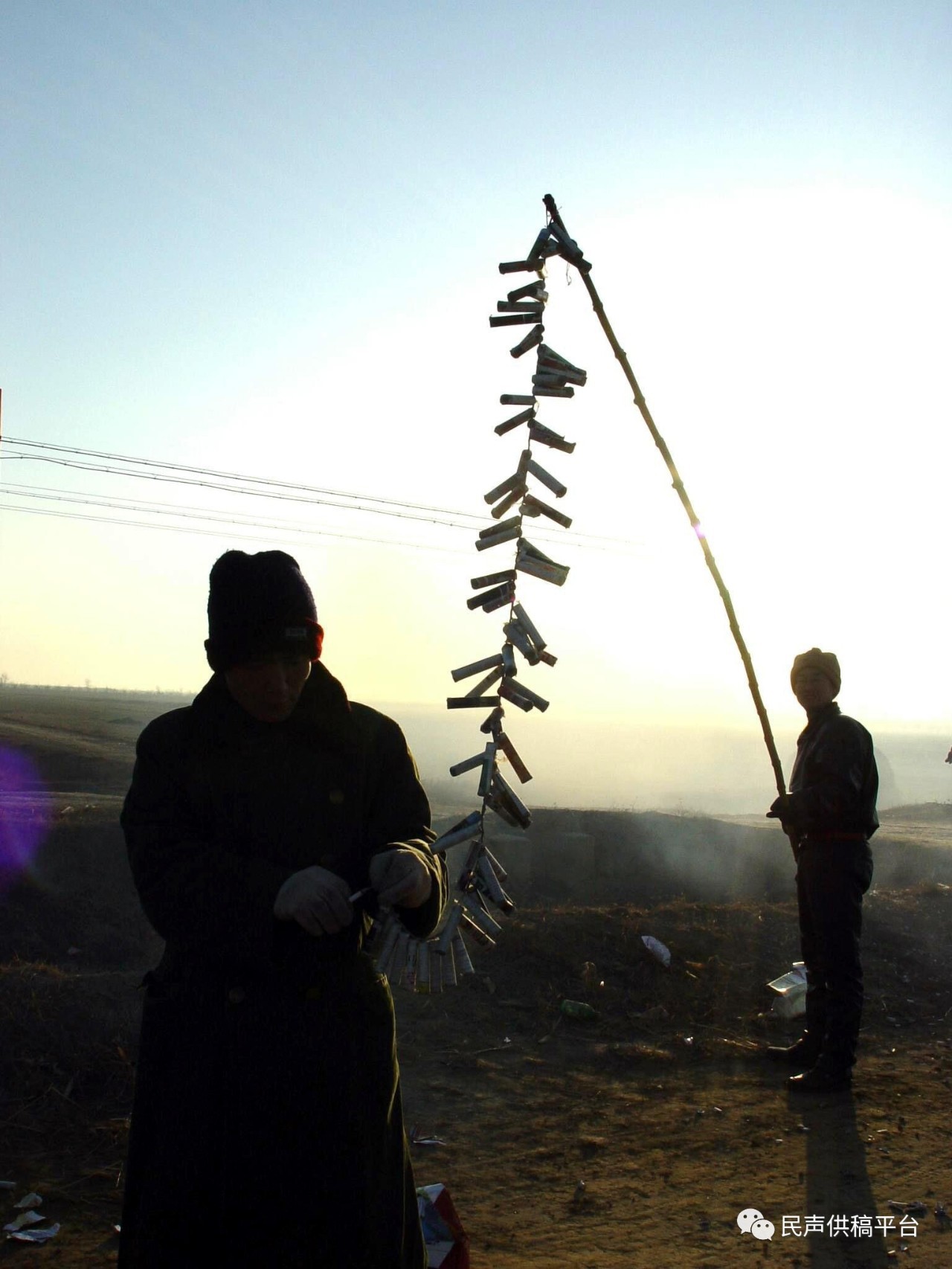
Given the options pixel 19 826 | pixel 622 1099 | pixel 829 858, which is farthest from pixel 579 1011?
pixel 19 826

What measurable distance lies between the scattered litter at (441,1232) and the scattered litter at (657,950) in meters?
4.24

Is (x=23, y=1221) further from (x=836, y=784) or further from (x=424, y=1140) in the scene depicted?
(x=836, y=784)

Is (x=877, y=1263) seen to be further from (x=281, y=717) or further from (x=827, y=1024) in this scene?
(x=281, y=717)

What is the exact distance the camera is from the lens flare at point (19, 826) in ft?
43.5

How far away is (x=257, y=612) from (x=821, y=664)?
4437mm

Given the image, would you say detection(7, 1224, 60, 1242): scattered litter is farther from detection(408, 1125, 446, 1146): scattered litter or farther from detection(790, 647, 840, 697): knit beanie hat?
detection(790, 647, 840, 697): knit beanie hat

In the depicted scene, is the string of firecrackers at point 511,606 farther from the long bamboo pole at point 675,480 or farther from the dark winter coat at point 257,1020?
the dark winter coat at point 257,1020

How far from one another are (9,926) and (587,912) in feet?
22.4

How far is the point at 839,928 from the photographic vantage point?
18.1 feet

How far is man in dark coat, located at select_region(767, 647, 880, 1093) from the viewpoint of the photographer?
5496 mm

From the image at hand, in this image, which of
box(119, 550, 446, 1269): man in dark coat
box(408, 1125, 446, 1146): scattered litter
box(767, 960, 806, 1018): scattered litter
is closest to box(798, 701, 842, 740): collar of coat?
box(767, 960, 806, 1018): scattered litter

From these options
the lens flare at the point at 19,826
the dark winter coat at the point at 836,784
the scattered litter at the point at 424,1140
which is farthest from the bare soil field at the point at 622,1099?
the lens flare at the point at 19,826

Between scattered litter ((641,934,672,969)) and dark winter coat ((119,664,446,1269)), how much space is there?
5.43 m

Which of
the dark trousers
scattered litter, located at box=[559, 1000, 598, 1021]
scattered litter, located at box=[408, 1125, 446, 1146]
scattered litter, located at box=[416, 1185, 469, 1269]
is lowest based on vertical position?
scattered litter, located at box=[408, 1125, 446, 1146]
